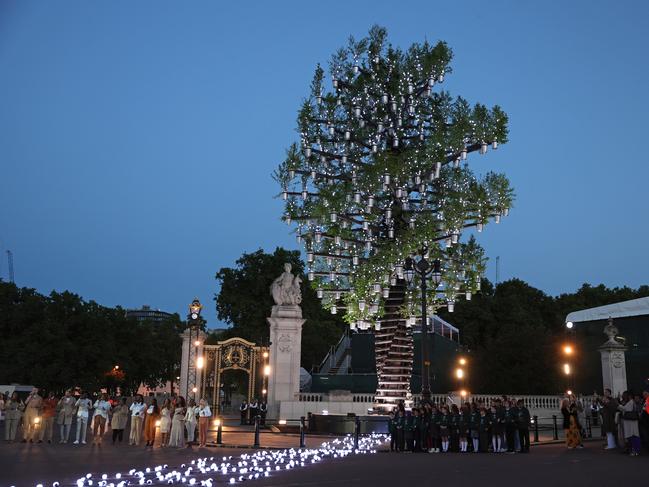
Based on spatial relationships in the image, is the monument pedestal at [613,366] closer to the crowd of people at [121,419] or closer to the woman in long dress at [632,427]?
the woman in long dress at [632,427]

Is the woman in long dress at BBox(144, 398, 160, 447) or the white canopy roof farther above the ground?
the white canopy roof

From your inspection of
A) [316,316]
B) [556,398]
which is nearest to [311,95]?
[556,398]

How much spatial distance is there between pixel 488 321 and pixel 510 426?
151 feet

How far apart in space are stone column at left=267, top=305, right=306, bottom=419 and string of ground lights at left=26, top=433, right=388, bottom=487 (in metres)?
10.4

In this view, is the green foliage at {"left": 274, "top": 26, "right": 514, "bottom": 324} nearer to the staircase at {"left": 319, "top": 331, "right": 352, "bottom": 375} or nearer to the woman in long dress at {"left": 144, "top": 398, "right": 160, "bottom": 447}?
the woman in long dress at {"left": 144, "top": 398, "right": 160, "bottom": 447}

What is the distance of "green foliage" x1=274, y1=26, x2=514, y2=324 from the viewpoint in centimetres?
2538

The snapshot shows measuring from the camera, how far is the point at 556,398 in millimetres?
34031

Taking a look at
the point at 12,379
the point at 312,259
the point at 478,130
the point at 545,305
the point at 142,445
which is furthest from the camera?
the point at 545,305

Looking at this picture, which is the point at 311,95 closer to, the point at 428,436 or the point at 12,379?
the point at 428,436

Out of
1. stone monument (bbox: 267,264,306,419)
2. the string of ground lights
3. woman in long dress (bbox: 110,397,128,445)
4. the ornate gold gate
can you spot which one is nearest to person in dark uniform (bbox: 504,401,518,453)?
the string of ground lights

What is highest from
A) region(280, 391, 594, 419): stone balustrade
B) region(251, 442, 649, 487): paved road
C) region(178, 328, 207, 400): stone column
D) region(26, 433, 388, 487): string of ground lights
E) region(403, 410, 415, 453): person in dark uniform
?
region(178, 328, 207, 400): stone column

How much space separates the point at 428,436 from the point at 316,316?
132 feet

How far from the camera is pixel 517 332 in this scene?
144 feet

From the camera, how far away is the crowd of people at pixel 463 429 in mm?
18953
